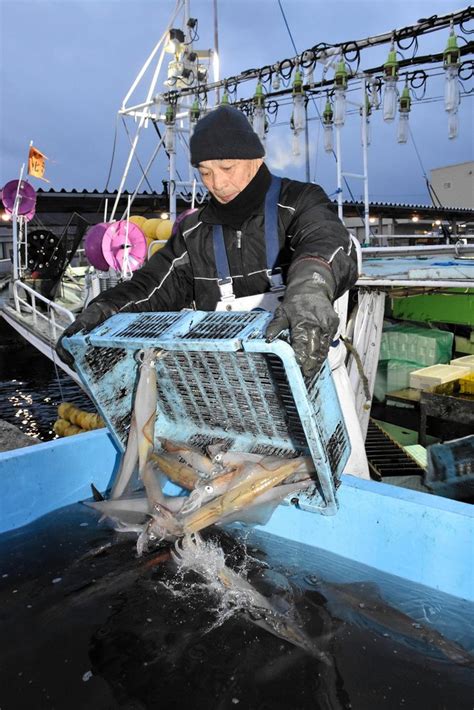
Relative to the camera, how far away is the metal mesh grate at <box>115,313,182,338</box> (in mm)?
2172

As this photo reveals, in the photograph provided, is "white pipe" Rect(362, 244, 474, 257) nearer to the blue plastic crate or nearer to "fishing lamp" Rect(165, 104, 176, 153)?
"fishing lamp" Rect(165, 104, 176, 153)

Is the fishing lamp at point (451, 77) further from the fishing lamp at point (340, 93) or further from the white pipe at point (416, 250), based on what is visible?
the white pipe at point (416, 250)

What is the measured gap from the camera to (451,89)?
7406mm

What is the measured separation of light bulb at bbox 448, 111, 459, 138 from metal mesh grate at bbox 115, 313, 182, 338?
7.32 m

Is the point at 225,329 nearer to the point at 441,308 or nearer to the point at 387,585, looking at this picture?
the point at 387,585

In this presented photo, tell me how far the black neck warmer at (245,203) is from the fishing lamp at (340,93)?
6943 mm

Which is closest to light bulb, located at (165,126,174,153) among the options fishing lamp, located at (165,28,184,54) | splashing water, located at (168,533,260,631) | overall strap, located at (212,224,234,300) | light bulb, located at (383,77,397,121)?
fishing lamp, located at (165,28,184,54)

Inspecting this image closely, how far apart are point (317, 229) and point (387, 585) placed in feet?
5.13

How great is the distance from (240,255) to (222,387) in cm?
73

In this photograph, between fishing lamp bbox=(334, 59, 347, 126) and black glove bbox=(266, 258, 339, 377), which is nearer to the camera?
black glove bbox=(266, 258, 339, 377)

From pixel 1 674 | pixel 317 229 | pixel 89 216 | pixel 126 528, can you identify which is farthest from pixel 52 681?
pixel 89 216

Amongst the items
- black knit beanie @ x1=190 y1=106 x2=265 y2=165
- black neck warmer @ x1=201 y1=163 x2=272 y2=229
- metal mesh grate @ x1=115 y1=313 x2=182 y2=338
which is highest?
black knit beanie @ x1=190 y1=106 x2=265 y2=165

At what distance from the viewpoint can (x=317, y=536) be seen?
2.40 meters

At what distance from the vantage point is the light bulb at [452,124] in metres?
7.61
